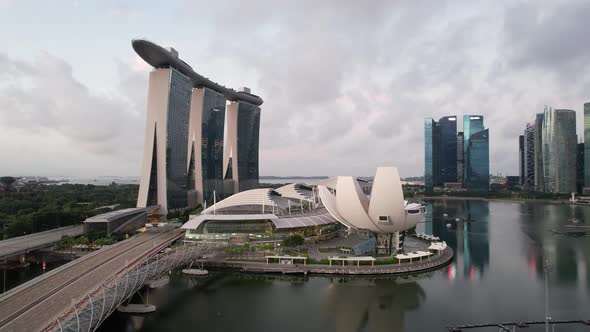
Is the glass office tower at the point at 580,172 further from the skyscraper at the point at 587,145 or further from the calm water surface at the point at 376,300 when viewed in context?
the calm water surface at the point at 376,300

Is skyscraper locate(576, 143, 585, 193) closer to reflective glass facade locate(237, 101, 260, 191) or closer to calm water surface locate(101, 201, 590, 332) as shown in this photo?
calm water surface locate(101, 201, 590, 332)

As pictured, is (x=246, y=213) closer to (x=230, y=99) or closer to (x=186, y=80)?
(x=186, y=80)

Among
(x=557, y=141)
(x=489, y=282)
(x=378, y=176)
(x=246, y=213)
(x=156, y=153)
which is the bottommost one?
(x=489, y=282)

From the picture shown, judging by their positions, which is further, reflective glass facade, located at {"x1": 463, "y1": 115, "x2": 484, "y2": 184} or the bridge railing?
reflective glass facade, located at {"x1": 463, "y1": 115, "x2": 484, "y2": 184}

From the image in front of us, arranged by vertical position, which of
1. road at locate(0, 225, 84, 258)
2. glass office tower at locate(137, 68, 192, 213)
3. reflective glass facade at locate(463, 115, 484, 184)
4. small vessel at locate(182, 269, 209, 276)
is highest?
reflective glass facade at locate(463, 115, 484, 184)

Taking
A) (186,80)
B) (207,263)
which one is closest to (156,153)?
(186,80)

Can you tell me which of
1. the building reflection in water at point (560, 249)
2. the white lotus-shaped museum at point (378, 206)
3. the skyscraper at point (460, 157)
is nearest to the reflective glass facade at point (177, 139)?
the white lotus-shaped museum at point (378, 206)

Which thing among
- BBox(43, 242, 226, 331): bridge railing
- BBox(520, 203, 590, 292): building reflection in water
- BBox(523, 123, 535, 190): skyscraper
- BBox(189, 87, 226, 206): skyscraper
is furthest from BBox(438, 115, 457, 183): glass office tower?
BBox(43, 242, 226, 331): bridge railing
